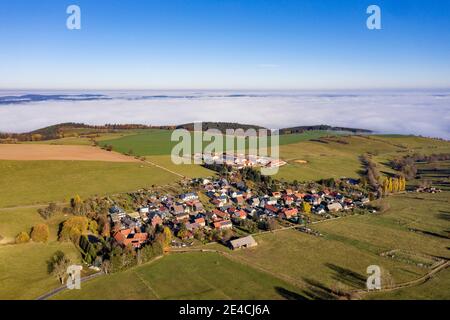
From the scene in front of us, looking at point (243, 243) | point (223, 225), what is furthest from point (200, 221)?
point (243, 243)

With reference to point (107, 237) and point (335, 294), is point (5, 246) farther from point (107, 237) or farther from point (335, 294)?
point (335, 294)

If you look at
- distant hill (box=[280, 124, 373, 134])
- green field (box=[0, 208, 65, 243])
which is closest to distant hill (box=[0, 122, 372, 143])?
distant hill (box=[280, 124, 373, 134])

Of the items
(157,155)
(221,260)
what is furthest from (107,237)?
(157,155)

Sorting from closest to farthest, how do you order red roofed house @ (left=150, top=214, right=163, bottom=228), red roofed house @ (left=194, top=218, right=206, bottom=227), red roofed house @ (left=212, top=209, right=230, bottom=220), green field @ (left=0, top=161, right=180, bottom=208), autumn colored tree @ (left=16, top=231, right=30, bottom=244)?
autumn colored tree @ (left=16, top=231, right=30, bottom=244)
red roofed house @ (left=150, top=214, right=163, bottom=228)
red roofed house @ (left=194, top=218, right=206, bottom=227)
red roofed house @ (left=212, top=209, right=230, bottom=220)
green field @ (left=0, top=161, right=180, bottom=208)

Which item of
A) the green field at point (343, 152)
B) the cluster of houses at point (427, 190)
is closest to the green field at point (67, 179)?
the green field at point (343, 152)

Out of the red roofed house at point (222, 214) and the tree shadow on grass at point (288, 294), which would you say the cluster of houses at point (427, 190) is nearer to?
the red roofed house at point (222, 214)

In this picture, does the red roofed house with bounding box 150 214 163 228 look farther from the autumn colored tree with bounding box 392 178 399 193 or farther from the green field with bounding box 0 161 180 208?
the autumn colored tree with bounding box 392 178 399 193

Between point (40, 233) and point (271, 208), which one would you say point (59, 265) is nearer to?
point (40, 233)
